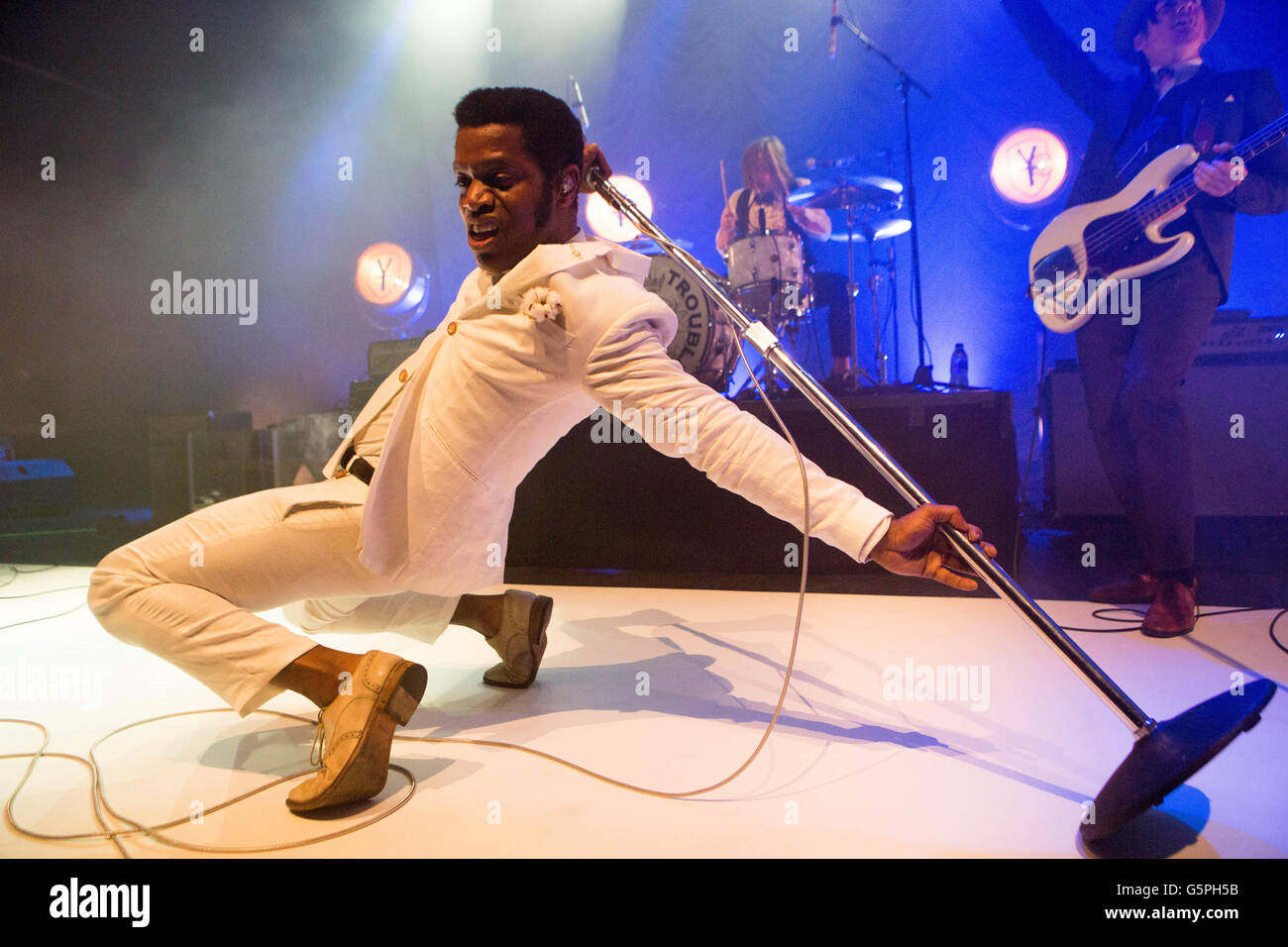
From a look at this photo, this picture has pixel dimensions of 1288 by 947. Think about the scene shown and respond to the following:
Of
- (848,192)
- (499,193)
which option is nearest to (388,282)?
(848,192)

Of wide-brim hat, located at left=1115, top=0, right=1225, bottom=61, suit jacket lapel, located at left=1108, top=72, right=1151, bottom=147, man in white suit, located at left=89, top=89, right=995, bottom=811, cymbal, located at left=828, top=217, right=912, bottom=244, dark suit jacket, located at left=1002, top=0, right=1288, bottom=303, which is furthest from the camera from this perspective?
cymbal, located at left=828, top=217, right=912, bottom=244

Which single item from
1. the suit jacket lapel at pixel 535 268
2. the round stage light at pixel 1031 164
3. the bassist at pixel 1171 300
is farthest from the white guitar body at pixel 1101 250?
the suit jacket lapel at pixel 535 268

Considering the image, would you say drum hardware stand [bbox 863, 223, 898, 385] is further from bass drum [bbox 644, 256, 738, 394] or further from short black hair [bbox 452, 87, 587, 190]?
short black hair [bbox 452, 87, 587, 190]

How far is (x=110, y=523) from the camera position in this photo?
4.65 metres

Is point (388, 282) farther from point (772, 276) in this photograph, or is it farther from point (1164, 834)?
point (1164, 834)

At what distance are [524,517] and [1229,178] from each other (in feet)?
9.17

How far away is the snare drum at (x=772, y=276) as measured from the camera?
398cm

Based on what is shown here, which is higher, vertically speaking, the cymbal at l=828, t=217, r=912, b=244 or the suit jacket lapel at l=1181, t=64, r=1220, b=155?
the cymbal at l=828, t=217, r=912, b=244

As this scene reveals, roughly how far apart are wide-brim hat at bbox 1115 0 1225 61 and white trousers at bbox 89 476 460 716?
10.3 feet

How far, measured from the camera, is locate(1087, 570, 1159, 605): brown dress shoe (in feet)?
8.42

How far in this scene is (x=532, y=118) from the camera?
147 cm

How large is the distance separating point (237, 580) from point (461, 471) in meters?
0.47

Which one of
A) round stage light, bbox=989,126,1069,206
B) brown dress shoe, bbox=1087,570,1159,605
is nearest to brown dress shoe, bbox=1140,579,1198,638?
brown dress shoe, bbox=1087,570,1159,605

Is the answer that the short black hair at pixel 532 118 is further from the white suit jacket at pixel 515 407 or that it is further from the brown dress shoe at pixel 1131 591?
the brown dress shoe at pixel 1131 591
